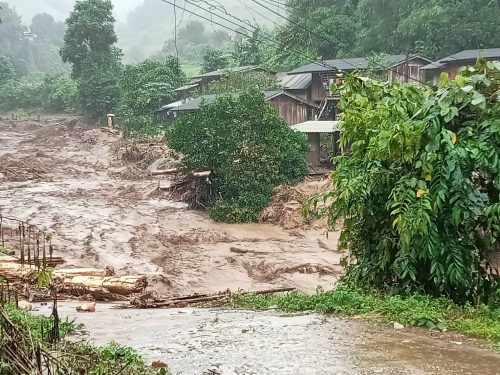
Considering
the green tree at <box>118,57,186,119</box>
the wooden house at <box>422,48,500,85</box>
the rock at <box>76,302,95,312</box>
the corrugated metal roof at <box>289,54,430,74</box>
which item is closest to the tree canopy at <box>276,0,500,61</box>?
the corrugated metal roof at <box>289,54,430,74</box>

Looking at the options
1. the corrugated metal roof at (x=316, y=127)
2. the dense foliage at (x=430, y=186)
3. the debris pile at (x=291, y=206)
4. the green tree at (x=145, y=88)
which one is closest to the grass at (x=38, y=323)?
the dense foliage at (x=430, y=186)

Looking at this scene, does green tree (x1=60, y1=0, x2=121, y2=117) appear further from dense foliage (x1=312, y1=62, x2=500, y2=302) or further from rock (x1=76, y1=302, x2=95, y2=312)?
dense foliage (x1=312, y1=62, x2=500, y2=302)

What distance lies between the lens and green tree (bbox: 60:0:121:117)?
53.2 meters

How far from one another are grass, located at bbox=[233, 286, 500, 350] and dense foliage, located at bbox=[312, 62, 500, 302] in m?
0.41

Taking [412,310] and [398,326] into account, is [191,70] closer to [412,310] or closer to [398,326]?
[412,310]

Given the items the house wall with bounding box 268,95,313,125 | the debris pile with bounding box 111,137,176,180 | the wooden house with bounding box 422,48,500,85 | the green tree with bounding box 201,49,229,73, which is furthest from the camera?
the green tree with bounding box 201,49,229,73

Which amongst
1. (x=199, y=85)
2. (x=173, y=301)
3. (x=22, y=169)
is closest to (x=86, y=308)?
(x=173, y=301)

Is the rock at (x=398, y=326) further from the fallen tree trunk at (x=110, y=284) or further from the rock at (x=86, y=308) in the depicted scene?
the fallen tree trunk at (x=110, y=284)

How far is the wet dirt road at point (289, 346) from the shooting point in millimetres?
5441

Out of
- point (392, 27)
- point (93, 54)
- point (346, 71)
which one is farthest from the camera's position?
point (93, 54)

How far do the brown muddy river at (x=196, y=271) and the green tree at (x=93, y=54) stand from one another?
38.1 feet

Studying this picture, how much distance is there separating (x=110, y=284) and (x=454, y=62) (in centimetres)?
2943

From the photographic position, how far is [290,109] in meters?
34.8

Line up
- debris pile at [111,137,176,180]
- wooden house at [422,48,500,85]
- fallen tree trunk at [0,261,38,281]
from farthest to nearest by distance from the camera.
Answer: wooden house at [422,48,500,85], debris pile at [111,137,176,180], fallen tree trunk at [0,261,38,281]
